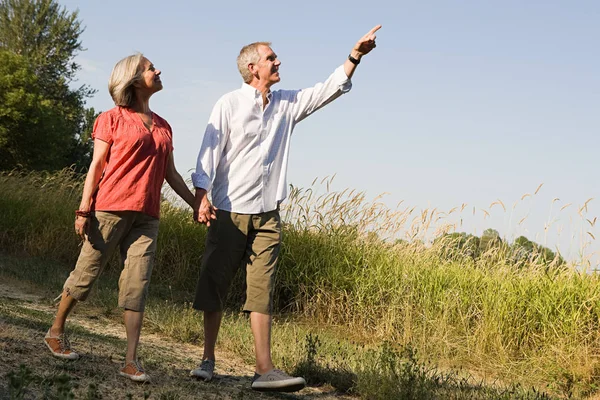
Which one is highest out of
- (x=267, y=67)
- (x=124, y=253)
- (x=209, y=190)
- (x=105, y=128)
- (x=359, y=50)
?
(x=359, y=50)

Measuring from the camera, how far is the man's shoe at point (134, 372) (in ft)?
13.2

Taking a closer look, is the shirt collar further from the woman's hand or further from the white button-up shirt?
the woman's hand

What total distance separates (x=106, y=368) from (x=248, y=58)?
2.04m

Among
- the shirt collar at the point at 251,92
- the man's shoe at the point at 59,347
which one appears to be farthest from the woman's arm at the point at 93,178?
the shirt collar at the point at 251,92

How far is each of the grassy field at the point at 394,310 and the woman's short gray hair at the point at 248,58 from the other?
6.62ft

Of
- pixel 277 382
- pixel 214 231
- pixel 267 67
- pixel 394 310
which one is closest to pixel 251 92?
pixel 267 67

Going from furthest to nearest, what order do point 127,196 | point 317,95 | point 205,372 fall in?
point 317,95 < point 205,372 < point 127,196

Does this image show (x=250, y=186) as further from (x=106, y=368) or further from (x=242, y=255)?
(x=106, y=368)

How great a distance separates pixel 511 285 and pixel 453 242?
181 centimetres

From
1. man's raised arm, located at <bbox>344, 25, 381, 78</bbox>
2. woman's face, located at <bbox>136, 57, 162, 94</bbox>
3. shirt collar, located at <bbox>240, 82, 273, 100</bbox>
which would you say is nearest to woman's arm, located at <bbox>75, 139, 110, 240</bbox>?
woman's face, located at <bbox>136, 57, 162, 94</bbox>

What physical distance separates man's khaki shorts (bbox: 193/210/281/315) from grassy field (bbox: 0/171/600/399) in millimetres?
Answer: 1000

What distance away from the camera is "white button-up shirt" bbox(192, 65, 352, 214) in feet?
14.3

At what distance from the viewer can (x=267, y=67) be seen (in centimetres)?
448

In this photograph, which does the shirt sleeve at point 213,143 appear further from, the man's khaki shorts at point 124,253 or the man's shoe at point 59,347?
the man's shoe at point 59,347
